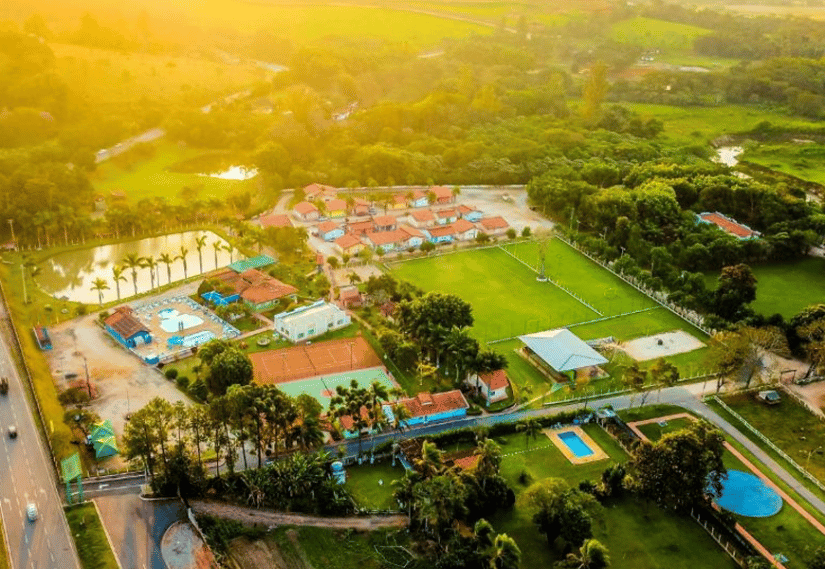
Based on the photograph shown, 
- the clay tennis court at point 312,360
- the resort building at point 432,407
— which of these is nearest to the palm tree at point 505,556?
the resort building at point 432,407

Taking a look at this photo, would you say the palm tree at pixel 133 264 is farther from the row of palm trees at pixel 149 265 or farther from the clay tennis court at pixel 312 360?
the clay tennis court at pixel 312 360

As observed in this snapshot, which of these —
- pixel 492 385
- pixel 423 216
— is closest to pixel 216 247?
pixel 423 216

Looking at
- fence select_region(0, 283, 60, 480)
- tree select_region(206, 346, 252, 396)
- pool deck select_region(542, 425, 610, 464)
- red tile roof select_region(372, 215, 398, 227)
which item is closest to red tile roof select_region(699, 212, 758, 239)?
red tile roof select_region(372, 215, 398, 227)

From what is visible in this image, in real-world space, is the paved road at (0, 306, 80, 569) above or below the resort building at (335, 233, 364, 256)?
above

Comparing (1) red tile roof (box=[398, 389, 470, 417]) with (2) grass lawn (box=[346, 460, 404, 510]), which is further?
(1) red tile roof (box=[398, 389, 470, 417])

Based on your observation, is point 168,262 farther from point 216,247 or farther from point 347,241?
point 347,241

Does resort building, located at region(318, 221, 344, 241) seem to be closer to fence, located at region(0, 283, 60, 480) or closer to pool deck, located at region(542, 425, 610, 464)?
fence, located at region(0, 283, 60, 480)
